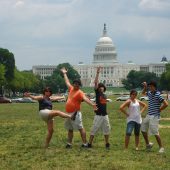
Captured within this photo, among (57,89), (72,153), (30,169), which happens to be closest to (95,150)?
(72,153)

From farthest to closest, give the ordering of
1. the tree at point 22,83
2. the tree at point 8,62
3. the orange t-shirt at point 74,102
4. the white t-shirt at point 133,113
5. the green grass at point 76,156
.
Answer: the tree at point 22,83, the tree at point 8,62, the white t-shirt at point 133,113, the orange t-shirt at point 74,102, the green grass at point 76,156

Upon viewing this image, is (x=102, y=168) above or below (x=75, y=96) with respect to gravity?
below

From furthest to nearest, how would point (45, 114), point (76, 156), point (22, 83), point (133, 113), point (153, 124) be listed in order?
point (22, 83), point (133, 113), point (45, 114), point (153, 124), point (76, 156)

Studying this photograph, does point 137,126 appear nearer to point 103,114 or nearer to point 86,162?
point 103,114

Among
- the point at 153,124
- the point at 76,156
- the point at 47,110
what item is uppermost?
the point at 47,110

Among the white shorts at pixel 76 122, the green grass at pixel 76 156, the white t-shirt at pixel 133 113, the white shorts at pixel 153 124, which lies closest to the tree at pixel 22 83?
the green grass at pixel 76 156

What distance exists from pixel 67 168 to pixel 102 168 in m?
0.71

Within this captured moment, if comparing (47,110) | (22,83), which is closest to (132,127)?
(47,110)

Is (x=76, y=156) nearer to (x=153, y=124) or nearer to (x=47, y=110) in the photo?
(x=47, y=110)

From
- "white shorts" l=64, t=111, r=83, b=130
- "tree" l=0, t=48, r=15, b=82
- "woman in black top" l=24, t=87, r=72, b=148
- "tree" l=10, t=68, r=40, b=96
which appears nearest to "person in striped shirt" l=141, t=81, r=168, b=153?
"white shorts" l=64, t=111, r=83, b=130

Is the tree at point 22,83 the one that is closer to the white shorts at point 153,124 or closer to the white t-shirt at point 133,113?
the white t-shirt at point 133,113

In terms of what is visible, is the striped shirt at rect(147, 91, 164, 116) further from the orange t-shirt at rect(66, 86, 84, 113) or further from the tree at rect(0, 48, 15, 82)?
the tree at rect(0, 48, 15, 82)

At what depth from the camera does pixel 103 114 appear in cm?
1727

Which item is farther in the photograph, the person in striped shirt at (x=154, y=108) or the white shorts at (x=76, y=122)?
the white shorts at (x=76, y=122)
